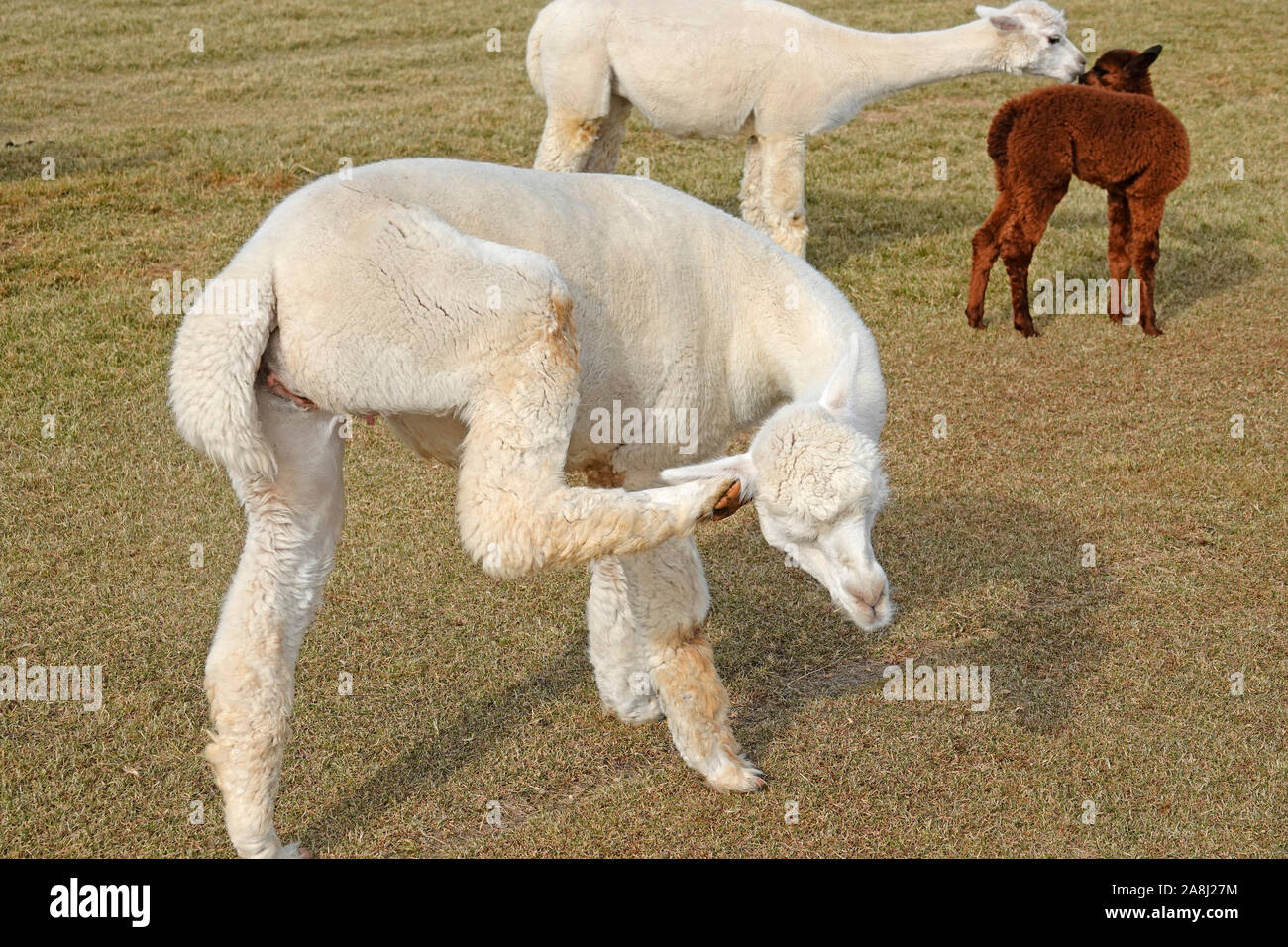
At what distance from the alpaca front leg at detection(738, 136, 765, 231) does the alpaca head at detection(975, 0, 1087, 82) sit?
1669 mm

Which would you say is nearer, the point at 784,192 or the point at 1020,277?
the point at 1020,277

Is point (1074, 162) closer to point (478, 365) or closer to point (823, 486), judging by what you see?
point (823, 486)

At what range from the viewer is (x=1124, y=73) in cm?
913

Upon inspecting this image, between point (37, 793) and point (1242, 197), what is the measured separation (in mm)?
10940

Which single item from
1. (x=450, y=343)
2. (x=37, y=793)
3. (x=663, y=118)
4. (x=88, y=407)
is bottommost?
(x=88, y=407)

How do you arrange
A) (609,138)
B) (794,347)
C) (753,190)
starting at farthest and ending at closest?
(609,138) → (753,190) → (794,347)

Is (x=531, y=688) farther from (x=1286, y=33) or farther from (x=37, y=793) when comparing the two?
(x=1286, y=33)

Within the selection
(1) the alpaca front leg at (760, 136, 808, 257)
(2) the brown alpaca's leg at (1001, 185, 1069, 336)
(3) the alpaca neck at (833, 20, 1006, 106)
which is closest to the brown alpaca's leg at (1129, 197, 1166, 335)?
(2) the brown alpaca's leg at (1001, 185, 1069, 336)

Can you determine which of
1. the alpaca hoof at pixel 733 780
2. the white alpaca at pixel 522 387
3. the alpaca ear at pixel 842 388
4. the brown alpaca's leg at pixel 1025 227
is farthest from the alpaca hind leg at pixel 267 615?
the brown alpaca's leg at pixel 1025 227

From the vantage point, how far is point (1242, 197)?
11891mm

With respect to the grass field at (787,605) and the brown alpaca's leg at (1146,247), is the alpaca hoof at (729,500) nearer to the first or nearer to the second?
the grass field at (787,605)

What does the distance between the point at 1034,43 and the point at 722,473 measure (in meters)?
6.60

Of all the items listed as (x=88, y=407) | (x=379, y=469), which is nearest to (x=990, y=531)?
(x=379, y=469)

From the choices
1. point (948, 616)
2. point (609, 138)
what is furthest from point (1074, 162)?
point (948, 616)
